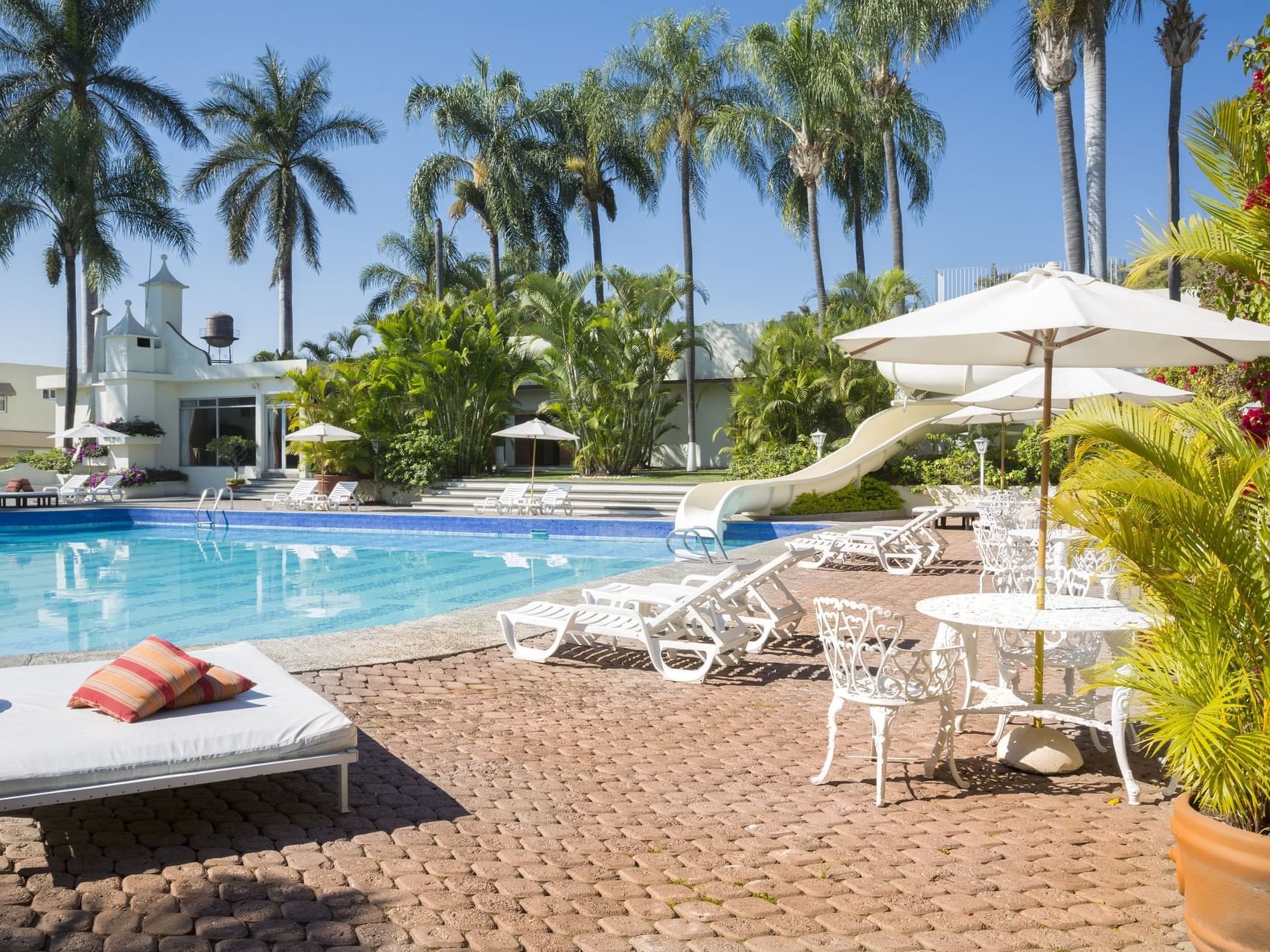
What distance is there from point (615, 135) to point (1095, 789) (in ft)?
93.6

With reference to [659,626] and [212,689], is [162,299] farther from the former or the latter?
[212,689]

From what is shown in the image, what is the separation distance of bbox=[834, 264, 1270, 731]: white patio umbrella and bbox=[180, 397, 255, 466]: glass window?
2701 centimetres

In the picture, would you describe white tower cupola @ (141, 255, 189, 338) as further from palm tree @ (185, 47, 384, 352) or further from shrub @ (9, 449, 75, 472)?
shrub @ (9, 449, 75, 472)

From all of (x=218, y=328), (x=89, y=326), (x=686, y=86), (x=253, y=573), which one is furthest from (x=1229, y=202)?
(x=89, y=326)

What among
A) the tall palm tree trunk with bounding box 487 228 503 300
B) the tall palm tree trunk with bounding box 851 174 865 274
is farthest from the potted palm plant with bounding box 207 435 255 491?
the tall palm tree trunk with bounding box 851 174 865 274

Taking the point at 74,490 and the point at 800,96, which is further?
the point at 800,96

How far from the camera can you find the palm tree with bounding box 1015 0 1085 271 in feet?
64.8

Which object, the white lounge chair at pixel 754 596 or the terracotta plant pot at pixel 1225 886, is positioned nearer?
the terracotta plant pot at pixel 1225 886

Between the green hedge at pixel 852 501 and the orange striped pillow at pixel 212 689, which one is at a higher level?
the green hedge at pixel 852 501

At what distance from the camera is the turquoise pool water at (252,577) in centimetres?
1026

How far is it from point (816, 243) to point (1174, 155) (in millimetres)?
8652

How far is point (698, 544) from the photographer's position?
15891 millimetres

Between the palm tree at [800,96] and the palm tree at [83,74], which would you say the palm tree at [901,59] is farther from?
the palm tree at [83,74]

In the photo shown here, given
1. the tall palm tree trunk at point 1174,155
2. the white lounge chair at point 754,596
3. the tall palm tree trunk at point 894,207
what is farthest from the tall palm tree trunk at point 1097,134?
the white lounge chair at point 754,596
